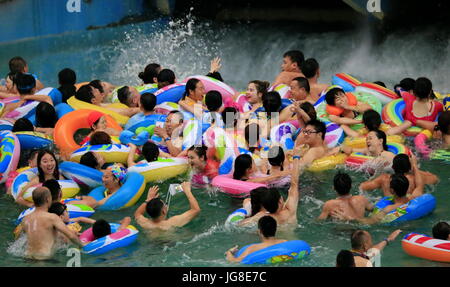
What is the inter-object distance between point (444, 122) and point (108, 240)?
A: 14.8ft

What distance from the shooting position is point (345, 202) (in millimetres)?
8273

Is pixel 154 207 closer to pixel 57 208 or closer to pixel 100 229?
pixel 100 229

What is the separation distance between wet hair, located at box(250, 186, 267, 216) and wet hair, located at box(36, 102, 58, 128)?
365cm

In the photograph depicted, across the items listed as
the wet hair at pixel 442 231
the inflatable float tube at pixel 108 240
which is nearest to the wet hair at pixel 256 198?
the inflatable float tube at pixel 108 240

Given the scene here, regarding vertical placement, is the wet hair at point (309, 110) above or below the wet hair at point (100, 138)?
above

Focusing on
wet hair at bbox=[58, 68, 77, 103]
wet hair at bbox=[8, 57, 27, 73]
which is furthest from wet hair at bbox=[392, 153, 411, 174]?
wet hair at bbox=[8, 57, 27, 73]

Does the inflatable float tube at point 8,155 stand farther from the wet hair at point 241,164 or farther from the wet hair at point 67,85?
the wet hair at point 241,164

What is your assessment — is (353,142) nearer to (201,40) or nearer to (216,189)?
(216,189)

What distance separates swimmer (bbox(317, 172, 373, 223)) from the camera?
8242 millimetres

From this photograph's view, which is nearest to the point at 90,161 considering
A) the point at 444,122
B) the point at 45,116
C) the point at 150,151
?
the point at 150,151

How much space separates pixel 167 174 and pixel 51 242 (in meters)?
2.00

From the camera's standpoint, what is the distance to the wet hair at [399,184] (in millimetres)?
8266

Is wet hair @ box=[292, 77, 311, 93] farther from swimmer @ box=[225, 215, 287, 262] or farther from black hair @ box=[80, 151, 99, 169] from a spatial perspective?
swimmer @ box=[225, 215, 287, 262]

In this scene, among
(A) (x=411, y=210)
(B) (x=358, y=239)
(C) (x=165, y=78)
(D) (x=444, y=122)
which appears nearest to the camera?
(B) (x=358, y=239)
